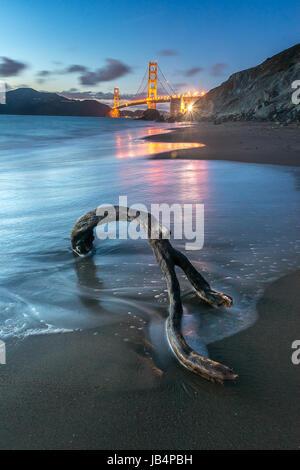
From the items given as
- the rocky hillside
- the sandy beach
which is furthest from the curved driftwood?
the rocky hillside

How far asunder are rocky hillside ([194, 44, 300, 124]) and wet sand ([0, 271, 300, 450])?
23588 millimetres

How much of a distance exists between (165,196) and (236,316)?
3714 millimetres

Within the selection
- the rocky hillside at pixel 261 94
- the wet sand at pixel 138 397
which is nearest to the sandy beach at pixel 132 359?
the wet sand at pixel 138 397

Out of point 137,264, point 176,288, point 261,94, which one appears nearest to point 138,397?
point 176,288

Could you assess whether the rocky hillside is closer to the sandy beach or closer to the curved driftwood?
the sandy beach

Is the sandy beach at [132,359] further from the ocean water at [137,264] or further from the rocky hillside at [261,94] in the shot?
the rocky hillside at [261,94]

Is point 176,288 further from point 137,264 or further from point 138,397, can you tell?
point 137,264

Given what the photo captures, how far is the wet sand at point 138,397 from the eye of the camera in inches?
43.1

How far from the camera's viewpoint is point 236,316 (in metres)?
1.83

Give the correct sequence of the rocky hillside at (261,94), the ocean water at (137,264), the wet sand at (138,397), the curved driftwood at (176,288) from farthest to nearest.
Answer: the rocky hillside at (261,94) → the ocean water at (137,264) → the curved driftwood at (176,288) → the wet sand at (138,397)

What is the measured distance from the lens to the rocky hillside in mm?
29609

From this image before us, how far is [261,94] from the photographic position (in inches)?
1699

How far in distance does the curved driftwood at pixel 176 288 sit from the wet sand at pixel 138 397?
0.18 ft

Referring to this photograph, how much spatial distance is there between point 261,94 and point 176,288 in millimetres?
48580
